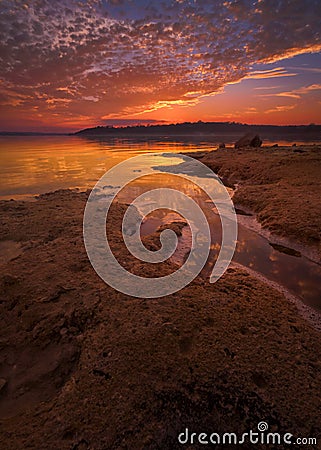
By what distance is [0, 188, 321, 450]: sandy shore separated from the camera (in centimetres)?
223

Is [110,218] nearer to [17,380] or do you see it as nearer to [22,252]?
[22,252]

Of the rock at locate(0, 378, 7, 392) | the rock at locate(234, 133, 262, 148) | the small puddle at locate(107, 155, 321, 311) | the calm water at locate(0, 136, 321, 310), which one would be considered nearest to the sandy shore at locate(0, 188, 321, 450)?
the rock at locate(0, 378, 7, 392)

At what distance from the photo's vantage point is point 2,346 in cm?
319

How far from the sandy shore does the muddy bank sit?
8.85 feet

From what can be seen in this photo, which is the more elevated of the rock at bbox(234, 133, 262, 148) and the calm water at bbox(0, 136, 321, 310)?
the rock at bbox(234, 133, 262, 148)

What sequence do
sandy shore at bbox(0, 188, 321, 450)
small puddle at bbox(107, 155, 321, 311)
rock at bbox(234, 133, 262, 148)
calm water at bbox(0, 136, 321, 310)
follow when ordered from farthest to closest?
rock at bbox(234, 133, 262, 148) < calm water at bbox(0, 136, 321, 310) < small puddle at bbox(107, 155, 321, 311) < sandy shore at bbox(0, 188, 321, 450)

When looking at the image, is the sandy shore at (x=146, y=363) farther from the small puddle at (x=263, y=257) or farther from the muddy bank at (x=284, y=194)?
the muddy bank at (x=284, y=194)

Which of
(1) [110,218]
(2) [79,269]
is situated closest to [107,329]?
(2) [79,269]

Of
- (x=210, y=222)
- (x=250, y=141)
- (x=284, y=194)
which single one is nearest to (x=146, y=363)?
(x=210, y=222)

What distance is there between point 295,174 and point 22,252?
481 inches

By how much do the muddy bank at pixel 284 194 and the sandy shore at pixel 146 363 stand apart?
270cm

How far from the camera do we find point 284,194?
9.13m

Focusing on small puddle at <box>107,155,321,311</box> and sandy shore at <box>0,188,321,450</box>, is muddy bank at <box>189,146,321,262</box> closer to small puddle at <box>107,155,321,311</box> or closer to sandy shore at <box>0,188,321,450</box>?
small puddle at <box>107,155,321,311</box>

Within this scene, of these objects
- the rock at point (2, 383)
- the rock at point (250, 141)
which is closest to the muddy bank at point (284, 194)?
the rock at point (2, 383)
